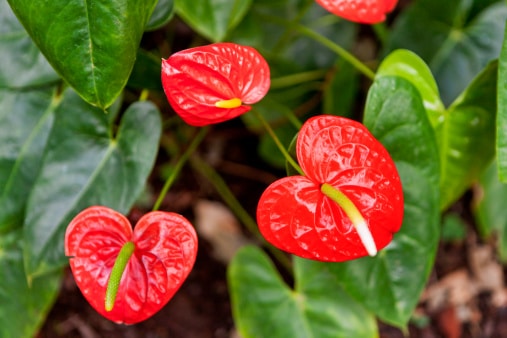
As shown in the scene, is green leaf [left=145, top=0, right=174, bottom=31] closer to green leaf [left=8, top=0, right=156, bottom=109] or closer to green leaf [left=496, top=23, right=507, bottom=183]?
green leaf [left=8, top=0, right=156, bottom=109]

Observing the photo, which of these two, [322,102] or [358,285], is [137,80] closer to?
[358,285]

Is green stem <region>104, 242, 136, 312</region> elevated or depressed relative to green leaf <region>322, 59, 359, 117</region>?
elevated

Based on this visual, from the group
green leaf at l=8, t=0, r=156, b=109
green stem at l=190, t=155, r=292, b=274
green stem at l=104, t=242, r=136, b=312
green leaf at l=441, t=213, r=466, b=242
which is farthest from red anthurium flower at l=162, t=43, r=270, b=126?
green leaf at l=441, t=213, r=466, b=242

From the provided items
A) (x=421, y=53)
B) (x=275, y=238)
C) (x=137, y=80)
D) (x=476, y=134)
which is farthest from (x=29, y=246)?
(x=421, y=53)

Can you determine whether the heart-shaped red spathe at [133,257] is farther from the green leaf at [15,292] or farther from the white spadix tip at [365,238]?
the green leaf at [15,292]

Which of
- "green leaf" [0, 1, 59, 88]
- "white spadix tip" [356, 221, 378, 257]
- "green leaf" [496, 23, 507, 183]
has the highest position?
"green leaf" [496, 23, 507, 183]

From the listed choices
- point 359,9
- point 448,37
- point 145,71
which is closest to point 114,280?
point 145,71

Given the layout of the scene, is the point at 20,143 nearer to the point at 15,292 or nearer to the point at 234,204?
the point at 15,292
